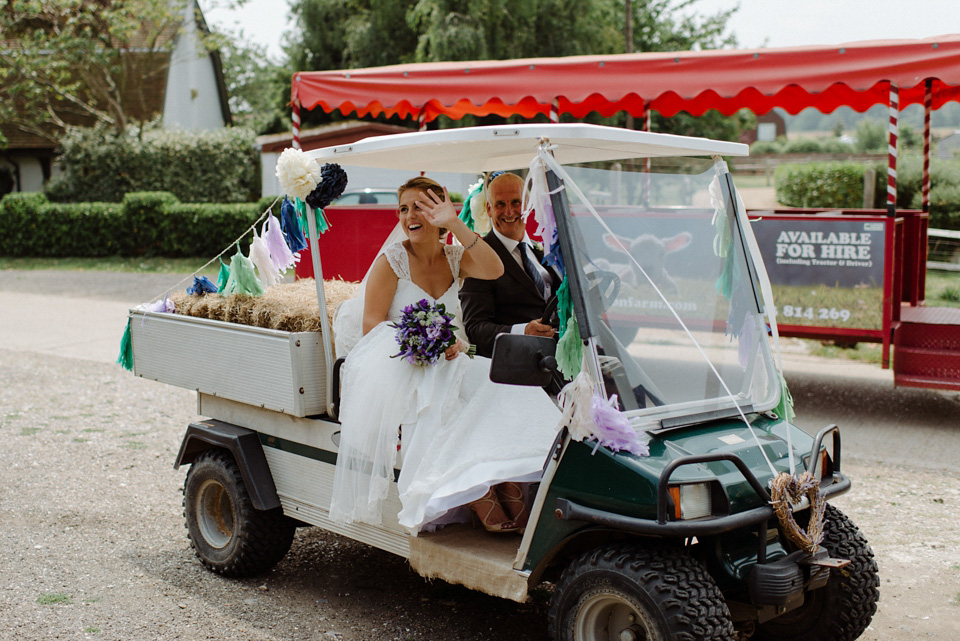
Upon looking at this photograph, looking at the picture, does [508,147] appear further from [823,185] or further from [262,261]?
[823,185]

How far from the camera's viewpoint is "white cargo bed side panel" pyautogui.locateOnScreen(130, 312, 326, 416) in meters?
4.00

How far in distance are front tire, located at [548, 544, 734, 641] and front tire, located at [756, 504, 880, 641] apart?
73cm

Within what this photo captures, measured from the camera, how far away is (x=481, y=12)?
22.8 meters

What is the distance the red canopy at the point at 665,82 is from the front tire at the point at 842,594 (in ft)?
17.3

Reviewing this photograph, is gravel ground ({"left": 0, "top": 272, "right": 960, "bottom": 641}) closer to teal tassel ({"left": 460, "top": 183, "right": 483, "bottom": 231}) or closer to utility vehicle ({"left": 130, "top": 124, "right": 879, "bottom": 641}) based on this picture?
utility vehicle ({"left": 130, "top": 124, "right": 879, "bottom": 641})

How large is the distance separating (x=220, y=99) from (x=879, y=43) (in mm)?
28275

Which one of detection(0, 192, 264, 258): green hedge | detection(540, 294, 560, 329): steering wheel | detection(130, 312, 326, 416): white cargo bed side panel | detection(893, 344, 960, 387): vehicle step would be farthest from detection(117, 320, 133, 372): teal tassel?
detection(0, 192, 264, 258): green hedge

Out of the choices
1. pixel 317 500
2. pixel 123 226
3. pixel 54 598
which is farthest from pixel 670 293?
pixel 123 226

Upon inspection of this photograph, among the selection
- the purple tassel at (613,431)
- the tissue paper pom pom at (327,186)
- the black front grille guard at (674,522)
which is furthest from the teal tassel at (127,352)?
the purple tassel at (613,431)

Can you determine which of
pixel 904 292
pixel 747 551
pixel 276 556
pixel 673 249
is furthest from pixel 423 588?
pixel 904 292

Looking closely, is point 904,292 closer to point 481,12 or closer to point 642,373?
point 642,373

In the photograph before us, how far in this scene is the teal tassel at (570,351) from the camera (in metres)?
3.05

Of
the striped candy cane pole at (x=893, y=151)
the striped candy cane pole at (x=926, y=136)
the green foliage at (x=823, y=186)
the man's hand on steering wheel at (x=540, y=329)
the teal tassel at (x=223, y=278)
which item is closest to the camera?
the man's hand on steering wheel at (x=540, y=329)

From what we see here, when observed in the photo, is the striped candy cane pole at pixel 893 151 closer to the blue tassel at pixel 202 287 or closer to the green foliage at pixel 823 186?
the blue tassel at pixel 202 287
